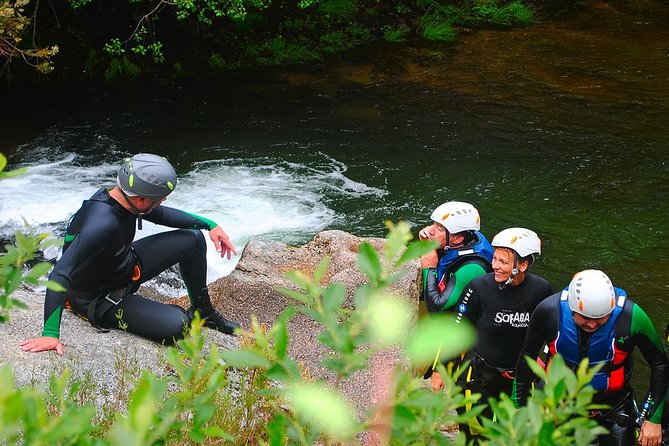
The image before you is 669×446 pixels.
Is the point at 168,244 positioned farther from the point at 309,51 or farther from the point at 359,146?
the point at 309,51

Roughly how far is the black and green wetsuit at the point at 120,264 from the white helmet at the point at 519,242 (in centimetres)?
204

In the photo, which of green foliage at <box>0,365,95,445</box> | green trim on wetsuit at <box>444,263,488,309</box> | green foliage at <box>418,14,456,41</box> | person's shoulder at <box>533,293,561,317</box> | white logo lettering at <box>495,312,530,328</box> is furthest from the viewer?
Result: green foliage at <box>418,14,456,41</box>

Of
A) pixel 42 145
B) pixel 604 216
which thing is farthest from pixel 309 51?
pixel 604 216

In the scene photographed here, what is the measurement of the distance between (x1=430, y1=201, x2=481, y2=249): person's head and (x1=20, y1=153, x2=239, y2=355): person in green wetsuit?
1.45m

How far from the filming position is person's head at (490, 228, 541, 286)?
461 cm

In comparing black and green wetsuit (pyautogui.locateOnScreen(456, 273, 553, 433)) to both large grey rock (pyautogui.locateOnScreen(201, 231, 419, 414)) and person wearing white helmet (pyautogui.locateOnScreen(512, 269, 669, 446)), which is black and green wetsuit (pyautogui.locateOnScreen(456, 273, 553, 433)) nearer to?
person wearing white helmet (pyautogui.locateOnScreen(512, 269, 669, 446))

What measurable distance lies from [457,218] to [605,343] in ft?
4.17

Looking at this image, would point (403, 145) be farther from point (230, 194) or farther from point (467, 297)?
point (467, 297)

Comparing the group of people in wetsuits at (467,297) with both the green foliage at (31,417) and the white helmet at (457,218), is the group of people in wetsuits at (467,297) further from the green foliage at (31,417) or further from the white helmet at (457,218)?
the green foliage at (31,417)

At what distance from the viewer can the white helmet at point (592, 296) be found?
13.4 feet

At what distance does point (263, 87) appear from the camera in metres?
14.8

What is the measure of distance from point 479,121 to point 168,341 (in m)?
9.05

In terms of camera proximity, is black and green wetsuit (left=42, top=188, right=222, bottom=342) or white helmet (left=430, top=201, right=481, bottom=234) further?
white helmet (left=430, top=201, right=481, bottom=234)

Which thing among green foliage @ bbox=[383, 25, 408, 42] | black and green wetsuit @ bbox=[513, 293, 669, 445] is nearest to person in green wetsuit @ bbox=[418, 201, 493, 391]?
black and green wetsuit @ bbox=[513, 293, 669, 445]
